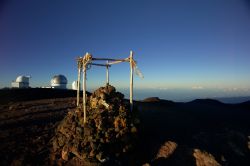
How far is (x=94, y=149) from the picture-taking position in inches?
492

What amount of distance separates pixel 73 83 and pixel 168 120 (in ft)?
162

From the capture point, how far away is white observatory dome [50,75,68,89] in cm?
6147

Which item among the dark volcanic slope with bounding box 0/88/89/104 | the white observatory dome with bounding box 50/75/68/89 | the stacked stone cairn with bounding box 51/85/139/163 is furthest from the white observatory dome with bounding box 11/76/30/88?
the stacked stone cairn with bounding box 51/85/139/163

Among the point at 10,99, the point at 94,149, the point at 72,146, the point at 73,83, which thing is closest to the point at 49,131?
the point at 72,146

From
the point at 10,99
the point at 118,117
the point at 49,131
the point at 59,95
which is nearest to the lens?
the point at 118,117

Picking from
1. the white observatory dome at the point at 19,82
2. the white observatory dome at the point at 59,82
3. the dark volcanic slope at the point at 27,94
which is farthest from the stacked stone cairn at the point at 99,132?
the white observatory dome at the point at 19,82

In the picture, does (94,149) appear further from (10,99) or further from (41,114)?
(10,99)

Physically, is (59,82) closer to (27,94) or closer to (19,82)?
(19,82)

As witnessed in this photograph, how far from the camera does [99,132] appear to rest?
1352 centimetres

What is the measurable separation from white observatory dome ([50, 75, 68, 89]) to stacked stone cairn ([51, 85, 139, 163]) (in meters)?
48.3

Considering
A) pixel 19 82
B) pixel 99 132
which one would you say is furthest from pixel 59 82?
pixel 99 132

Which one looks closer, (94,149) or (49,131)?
(94,149)

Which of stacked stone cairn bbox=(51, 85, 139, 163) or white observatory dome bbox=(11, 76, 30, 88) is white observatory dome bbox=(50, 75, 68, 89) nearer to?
white observatory dome bbox=(11, 76, 30, 88)

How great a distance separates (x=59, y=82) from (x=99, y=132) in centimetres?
5121
